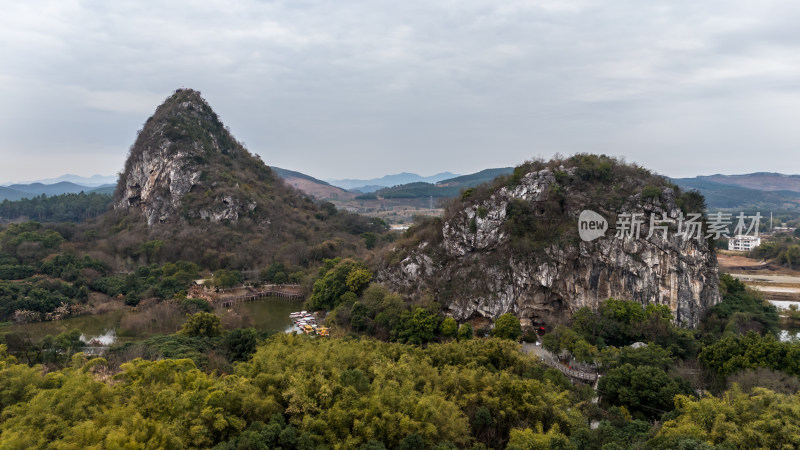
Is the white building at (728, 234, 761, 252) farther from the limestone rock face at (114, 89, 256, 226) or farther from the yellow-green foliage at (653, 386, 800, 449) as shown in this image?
the limestone rock face at (114, 89, 256, 226)

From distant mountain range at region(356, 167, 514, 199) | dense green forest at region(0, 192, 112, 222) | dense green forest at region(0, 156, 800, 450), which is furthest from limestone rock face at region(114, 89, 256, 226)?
distant mountain range at region(356, 167, 514, 199)

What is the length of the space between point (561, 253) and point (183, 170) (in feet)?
152

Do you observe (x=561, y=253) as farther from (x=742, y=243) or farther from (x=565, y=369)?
(x=742, y=243)

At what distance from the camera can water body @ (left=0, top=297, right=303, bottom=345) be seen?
25875 mm

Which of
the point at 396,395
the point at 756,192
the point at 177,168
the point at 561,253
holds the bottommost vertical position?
the point at 396,395

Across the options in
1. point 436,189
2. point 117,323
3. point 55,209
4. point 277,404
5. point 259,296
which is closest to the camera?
point 277,404

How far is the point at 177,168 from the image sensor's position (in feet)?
171

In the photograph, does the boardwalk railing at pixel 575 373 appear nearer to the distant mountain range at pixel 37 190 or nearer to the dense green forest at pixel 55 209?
the dense green forest at pixel 55 209

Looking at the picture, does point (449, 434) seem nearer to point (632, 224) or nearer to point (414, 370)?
point (414, 370)

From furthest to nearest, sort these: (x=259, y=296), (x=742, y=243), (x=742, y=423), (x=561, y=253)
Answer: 1. (x=742, y=243)
2. (x=259, y=296)
3. (x=561, y=253)
4. (x=742, y=423)

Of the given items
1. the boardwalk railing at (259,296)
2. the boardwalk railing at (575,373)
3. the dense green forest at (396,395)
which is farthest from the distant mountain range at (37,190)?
the boardwalk railing at (575,373)

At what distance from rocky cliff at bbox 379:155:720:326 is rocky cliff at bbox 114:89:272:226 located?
1240 inches

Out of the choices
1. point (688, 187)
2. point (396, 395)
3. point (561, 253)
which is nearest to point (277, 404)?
point (396, 395)

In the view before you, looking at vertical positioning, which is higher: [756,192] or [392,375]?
[756,192]
